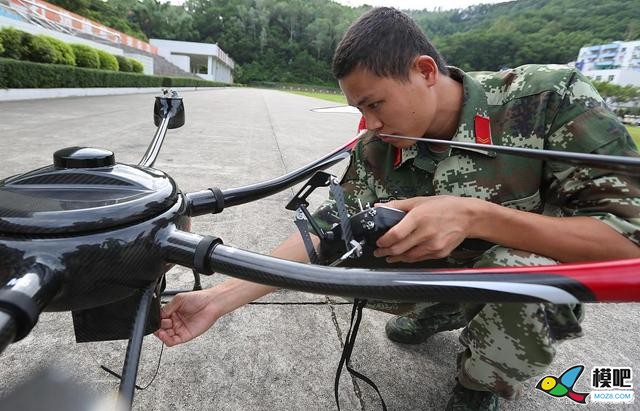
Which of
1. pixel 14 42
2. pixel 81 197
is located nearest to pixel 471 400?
pixel 81 197

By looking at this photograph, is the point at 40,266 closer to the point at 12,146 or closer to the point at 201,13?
the point at 12,146

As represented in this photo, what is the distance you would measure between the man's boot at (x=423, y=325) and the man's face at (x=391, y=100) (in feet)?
1.97

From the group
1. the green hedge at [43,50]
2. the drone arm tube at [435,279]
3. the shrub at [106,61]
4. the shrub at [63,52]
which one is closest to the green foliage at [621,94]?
the shrub at [106,61]

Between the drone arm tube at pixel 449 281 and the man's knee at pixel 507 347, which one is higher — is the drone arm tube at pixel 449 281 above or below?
above

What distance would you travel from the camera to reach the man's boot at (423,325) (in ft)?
4.30

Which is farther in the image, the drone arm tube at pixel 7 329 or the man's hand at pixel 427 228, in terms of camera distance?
the man's hand at pixel 427 228

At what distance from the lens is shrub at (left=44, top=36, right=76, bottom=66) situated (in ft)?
33.6

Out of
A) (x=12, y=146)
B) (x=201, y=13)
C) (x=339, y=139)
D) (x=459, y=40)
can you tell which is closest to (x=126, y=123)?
(x=12, y=146)

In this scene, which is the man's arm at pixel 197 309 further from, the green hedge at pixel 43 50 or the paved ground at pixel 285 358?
the green hedge at pixel 43 50

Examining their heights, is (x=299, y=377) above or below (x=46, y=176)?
below

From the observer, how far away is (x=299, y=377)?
1192 mm

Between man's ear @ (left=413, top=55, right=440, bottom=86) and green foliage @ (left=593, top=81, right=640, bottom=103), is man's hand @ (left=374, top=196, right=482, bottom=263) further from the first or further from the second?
green foliage @ (left=593, top=81, right=640, bottom=103)

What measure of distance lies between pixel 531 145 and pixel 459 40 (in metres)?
51.7

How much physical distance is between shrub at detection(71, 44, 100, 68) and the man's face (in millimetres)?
13691
